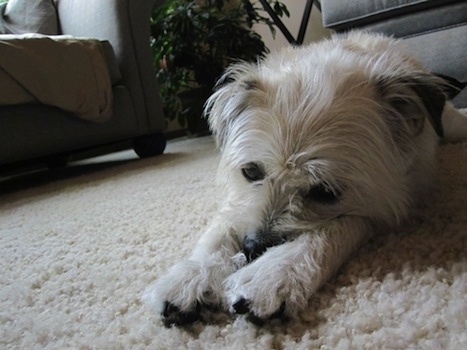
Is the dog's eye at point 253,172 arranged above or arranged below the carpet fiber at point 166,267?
above

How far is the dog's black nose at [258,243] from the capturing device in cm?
88

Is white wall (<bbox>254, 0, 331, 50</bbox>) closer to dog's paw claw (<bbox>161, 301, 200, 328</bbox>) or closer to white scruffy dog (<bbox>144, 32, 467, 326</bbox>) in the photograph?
white scruffy dog (<bbox>144, 32, 467, 326</bbox>)

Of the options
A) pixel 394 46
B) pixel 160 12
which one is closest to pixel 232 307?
pixel 394 46

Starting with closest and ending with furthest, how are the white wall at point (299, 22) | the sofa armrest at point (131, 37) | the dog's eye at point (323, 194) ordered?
the dog's eye at point (323, 194) → the sofa armrest at point (131, 37) → the white wall at point (299, 22)

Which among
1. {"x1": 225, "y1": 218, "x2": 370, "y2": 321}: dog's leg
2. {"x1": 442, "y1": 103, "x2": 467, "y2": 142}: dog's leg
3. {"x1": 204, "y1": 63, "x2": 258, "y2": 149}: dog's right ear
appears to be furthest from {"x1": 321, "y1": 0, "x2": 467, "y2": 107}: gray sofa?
{"x1": 225, "y1": 218, "x2": 370, "y2": 321}: dog's leg

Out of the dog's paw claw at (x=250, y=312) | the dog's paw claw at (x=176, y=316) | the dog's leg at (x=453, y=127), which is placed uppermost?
the dog's paw claw at (x=250, y=312)

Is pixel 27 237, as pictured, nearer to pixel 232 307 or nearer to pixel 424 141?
pixel 232 307

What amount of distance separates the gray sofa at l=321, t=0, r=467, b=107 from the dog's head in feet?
4.52

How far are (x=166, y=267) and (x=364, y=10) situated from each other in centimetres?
210

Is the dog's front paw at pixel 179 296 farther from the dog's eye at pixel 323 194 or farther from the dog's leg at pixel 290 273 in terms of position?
the dog's eye at pixel 323 194

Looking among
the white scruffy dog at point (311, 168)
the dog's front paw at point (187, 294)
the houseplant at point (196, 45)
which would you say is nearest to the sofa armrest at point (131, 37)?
the houseplant at point (196, 45)

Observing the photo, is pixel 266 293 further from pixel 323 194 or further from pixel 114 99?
pixel 114 99

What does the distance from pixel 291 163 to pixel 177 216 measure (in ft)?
1.82

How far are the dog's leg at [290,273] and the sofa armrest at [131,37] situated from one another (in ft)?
6.72
